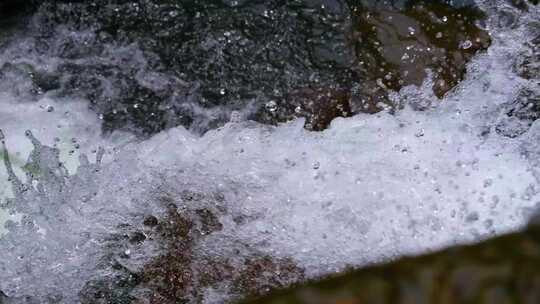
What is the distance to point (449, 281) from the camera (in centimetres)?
100

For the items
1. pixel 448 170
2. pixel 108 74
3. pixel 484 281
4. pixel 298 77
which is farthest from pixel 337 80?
pixel 484 281

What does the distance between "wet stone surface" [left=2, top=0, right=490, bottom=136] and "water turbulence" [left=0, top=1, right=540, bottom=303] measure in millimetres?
12

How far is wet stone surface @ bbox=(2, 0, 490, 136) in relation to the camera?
8.98ft

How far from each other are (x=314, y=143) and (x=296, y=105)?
0.60 feet

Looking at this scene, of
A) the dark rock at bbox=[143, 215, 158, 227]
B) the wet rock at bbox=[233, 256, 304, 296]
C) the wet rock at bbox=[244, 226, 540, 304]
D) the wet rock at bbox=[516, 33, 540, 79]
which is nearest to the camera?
the wet rock at bbox=[244, 226, 540, 304]

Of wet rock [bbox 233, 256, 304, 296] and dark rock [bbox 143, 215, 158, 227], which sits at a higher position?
dark rock [bbox 143, 215, 158, 227]

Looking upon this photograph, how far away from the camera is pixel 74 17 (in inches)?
118

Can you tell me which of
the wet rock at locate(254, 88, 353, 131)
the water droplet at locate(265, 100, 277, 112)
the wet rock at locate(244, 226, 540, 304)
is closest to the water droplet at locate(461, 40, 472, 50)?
the wet rock at locate(254, 88, 353, 131)

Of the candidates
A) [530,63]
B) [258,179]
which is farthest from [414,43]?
[258,179]

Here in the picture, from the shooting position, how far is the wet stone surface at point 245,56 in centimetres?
274

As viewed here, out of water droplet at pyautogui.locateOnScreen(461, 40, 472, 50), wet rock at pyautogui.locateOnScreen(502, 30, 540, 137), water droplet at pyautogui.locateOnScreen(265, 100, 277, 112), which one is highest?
water droplet at pyautogui.locateOnScreen(461, 40, 472, 50)

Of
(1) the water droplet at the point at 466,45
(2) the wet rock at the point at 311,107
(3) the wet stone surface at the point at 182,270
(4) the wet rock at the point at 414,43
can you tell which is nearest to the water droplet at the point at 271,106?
(2) the wet rock at the point at 311,107

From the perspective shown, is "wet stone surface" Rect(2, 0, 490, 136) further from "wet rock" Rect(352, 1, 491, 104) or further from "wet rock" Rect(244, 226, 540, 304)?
"wet rock" Rect(244, 226, 540, 304)

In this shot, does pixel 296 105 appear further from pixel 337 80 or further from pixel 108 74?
pixel 108 74
